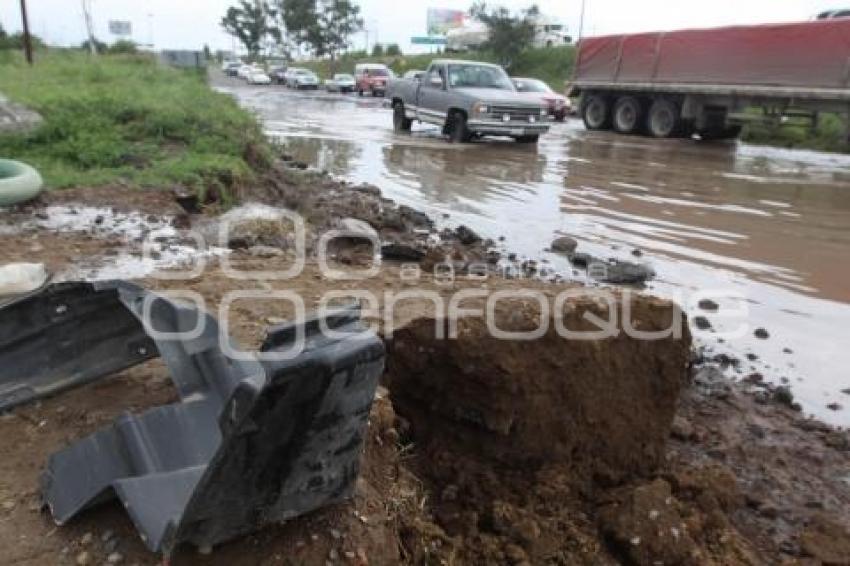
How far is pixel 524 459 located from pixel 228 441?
1.97 meters

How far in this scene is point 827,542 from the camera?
3.39 metres

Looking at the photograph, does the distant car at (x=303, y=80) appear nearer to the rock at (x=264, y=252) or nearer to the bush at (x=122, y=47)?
the bush at (x=122, y=47)

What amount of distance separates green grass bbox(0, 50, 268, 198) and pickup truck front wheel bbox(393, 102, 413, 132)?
7.14 metres

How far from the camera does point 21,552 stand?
2.28 metres

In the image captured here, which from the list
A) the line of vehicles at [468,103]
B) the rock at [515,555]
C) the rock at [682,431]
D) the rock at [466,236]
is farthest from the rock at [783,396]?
the line of vehicles at [468,103]

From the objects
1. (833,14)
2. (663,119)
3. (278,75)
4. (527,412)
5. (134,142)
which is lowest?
(278,75)

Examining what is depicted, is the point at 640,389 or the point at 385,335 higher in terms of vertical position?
the point at 385,335

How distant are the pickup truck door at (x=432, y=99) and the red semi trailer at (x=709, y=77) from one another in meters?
6.89

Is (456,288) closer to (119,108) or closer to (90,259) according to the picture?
(90,259)

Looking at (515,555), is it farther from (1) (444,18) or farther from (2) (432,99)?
(1) (444,18)

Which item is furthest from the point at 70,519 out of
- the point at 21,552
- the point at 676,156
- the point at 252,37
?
the point at 252,37

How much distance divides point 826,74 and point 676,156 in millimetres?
3999

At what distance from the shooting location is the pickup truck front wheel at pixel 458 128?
17.4 m

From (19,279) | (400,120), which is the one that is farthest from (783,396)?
(400,120)
